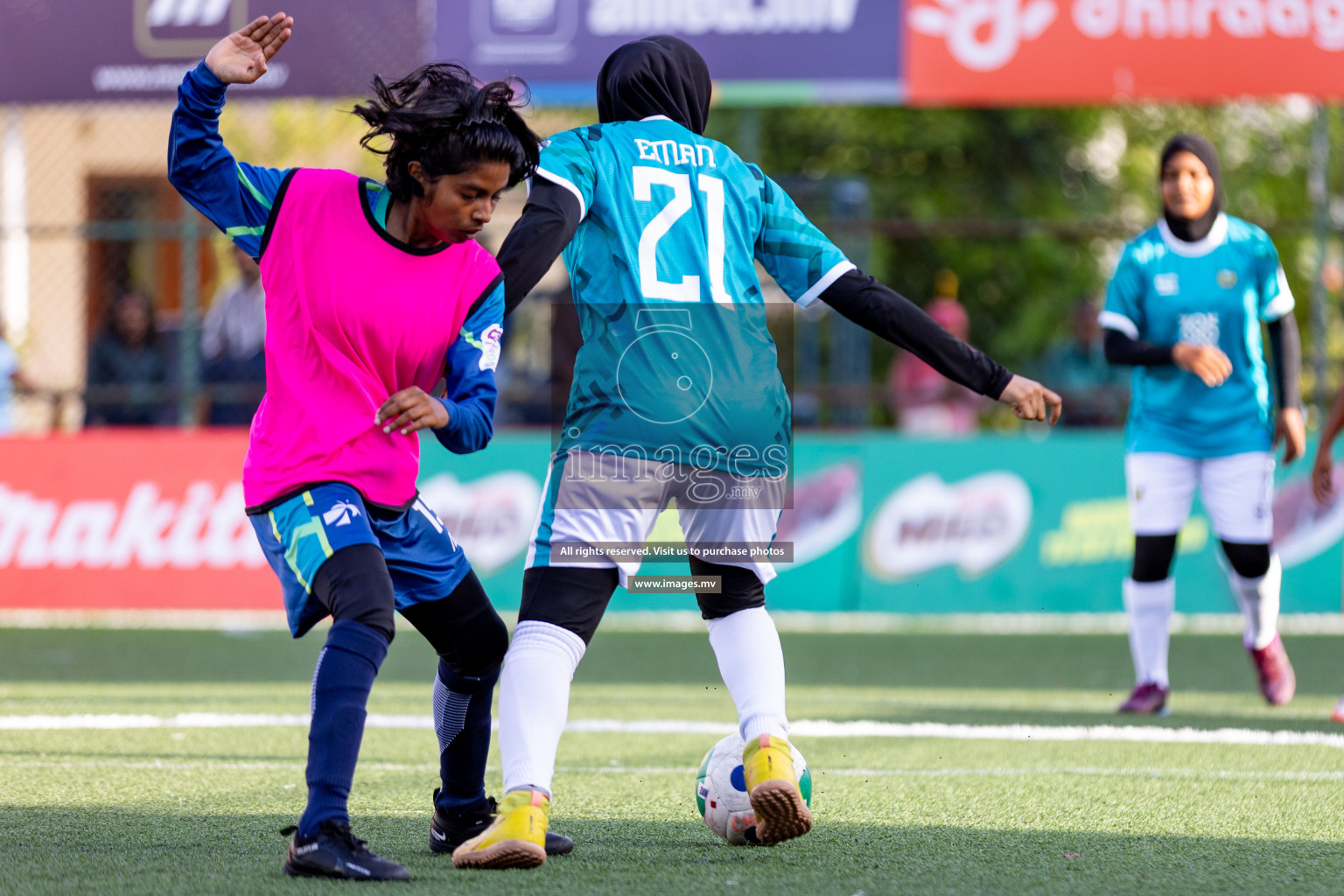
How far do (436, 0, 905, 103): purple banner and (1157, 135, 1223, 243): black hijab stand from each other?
3.91 m

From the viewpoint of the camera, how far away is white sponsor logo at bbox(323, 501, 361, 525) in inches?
139

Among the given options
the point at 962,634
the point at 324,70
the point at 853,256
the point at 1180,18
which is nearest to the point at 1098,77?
the point at 1180,18

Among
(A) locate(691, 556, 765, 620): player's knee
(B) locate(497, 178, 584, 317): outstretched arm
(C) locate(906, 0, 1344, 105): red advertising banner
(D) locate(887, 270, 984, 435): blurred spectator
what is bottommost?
(D) locate(887, 270, 984, 435): blurred spectator

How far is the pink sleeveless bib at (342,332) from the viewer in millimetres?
3598

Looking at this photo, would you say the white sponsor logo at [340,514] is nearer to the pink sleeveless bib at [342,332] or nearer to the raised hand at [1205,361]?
the pink sleeveless bib at [342,332]

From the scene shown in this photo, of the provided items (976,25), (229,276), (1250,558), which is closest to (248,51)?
(1250,558)

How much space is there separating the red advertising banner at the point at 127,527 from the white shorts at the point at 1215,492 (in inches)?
236

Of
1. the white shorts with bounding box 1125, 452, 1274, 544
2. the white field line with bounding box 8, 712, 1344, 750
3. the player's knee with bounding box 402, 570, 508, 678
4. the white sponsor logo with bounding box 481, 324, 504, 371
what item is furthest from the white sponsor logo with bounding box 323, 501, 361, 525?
the white shorts with bounding box 1125, 452, 1274, 544

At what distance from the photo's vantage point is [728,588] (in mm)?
4023

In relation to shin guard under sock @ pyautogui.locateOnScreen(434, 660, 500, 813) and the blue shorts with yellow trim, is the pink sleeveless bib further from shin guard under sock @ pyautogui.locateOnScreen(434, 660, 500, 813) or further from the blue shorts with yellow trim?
shin guard under sock @ pyautogui.locateOnScreen(434, 660, 500, 813)

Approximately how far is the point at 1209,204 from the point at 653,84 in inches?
148

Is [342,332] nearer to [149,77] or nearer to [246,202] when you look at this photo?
[246,202]

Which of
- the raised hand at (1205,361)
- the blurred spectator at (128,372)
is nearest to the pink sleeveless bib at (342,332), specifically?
the raised hand at (1205,361)

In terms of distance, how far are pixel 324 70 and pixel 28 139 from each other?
7233 millimetres
